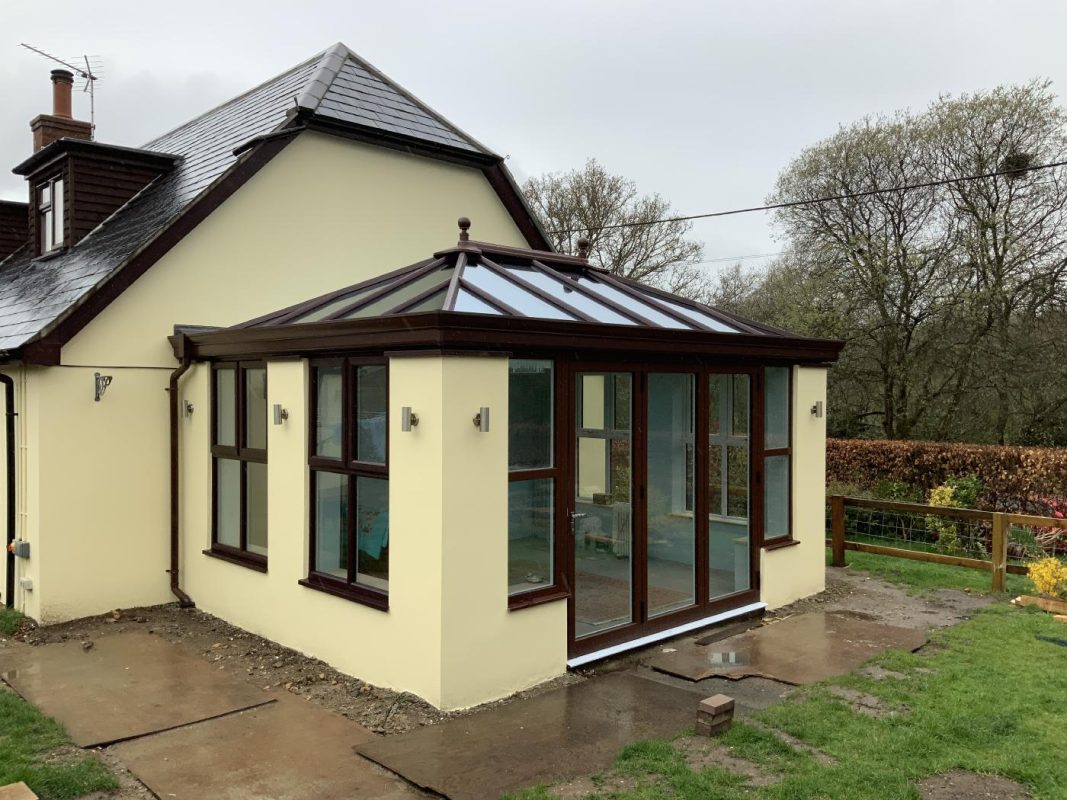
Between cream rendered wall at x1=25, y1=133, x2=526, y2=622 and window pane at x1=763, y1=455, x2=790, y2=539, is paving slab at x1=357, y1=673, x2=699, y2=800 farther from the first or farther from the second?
cream rendered wall at x1=25, y1=133, x2=526, y2=622

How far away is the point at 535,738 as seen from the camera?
468 cm

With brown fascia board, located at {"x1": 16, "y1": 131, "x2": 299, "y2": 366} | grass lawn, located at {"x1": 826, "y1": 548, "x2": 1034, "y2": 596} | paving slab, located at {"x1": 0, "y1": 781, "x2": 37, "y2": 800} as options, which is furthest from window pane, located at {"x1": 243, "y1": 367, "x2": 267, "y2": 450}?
grass lawn, located at {"x1": 826, "y1": 548, "x2": 1034, "y2": 596}

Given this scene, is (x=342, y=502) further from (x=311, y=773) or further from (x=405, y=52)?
(x=405, y=52)

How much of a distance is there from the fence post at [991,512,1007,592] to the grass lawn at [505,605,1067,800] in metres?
2.11

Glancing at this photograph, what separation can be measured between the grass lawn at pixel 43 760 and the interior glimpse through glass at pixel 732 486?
5.03m

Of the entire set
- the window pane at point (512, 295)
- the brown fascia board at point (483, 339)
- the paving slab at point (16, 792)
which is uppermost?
the window pane at point (512, 295)

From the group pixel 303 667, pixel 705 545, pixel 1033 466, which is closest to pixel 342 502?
pixel 303 667

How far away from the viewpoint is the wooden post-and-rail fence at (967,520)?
7.98 m

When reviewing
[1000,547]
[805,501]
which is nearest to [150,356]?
[805,501]

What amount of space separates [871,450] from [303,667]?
32.0ft

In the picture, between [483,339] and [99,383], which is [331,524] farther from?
[99,383]

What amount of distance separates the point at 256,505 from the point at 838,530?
6419mm

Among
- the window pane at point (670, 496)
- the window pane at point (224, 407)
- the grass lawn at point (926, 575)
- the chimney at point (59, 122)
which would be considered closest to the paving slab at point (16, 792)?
the window pane at point (224, 407)

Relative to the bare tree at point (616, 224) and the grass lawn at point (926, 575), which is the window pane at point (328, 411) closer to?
the grass lawn at point (926, 575)
